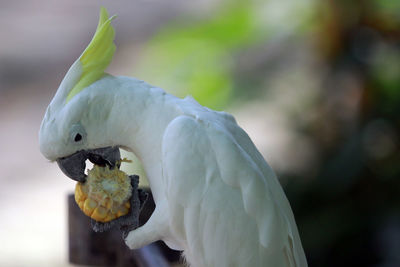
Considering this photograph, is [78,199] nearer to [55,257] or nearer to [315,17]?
[315,17]

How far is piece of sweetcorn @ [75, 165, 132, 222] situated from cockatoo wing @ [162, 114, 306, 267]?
152 millimetres

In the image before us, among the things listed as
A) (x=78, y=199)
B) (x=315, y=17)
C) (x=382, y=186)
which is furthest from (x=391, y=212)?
(x=78, y=199)

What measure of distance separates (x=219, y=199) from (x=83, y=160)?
35 cm

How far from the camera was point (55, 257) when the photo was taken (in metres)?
3.46

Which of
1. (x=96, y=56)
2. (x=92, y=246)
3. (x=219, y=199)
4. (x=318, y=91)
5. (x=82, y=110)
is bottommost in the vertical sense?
(x=92, y=246)

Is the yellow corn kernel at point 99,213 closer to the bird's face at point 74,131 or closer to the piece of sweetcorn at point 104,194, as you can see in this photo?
the piece of sweetcorn at point 104,194

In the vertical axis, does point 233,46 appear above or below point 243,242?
above

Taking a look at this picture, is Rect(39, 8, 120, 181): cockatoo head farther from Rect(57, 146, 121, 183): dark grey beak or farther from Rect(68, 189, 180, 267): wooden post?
Rect(68, 189, 180, 267): wooden post

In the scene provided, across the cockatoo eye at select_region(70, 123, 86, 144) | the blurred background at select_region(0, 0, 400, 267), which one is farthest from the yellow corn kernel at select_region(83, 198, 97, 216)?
the blurred background at select_region(0, 0, 400, 267)

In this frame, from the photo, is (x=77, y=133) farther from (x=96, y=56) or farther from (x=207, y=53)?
(x=207, y=53)

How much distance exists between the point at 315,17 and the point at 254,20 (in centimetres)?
32

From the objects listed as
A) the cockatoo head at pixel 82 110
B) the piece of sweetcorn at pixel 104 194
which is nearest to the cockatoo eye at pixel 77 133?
the cockatoo head at pixel 82 110

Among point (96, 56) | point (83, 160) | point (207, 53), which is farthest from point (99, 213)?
point (207, 53)

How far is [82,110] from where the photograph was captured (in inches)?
50.1
